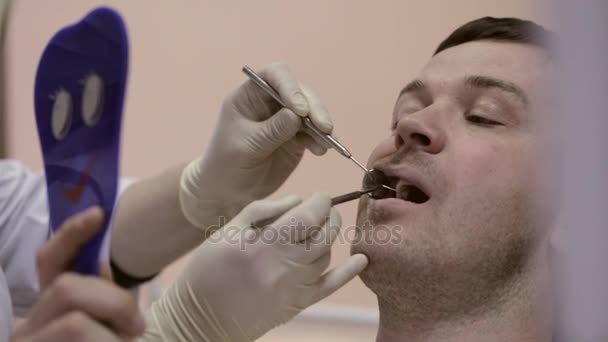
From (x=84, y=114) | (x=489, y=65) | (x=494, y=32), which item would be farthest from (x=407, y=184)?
(x=84, y=114)

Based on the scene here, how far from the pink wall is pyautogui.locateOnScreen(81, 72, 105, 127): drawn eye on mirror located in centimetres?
95

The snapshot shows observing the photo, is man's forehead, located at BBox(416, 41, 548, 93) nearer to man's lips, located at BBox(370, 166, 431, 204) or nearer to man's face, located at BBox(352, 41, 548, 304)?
man's face, located at BBox(352, 41, 548, 304)

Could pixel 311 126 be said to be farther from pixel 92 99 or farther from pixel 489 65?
pixel 92 99

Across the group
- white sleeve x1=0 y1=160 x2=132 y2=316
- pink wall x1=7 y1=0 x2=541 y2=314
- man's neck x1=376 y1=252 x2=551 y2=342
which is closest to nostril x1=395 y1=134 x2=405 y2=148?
man's neck x1=376 y1=252 x2=551 y2=342

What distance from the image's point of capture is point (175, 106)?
1.82 m

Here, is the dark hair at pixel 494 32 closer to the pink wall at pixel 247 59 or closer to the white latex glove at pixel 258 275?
the pink wall at pixel 247 59

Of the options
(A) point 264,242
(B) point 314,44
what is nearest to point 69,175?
(A) point 264,242

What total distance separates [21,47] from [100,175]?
4.39 ft

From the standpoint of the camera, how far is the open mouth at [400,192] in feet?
3.60

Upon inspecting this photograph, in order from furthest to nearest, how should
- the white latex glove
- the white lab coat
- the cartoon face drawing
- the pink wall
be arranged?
the pink wall < the white lab coat < the white latex glove < the cartoon face drawing

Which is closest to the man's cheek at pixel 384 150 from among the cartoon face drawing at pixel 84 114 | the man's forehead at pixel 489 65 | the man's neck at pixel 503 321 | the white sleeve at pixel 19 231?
the man's forehead at pixel 489 65

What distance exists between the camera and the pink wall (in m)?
1.64

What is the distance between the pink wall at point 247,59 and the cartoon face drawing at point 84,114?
0.91m

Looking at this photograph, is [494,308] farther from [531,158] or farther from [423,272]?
[531,158]
